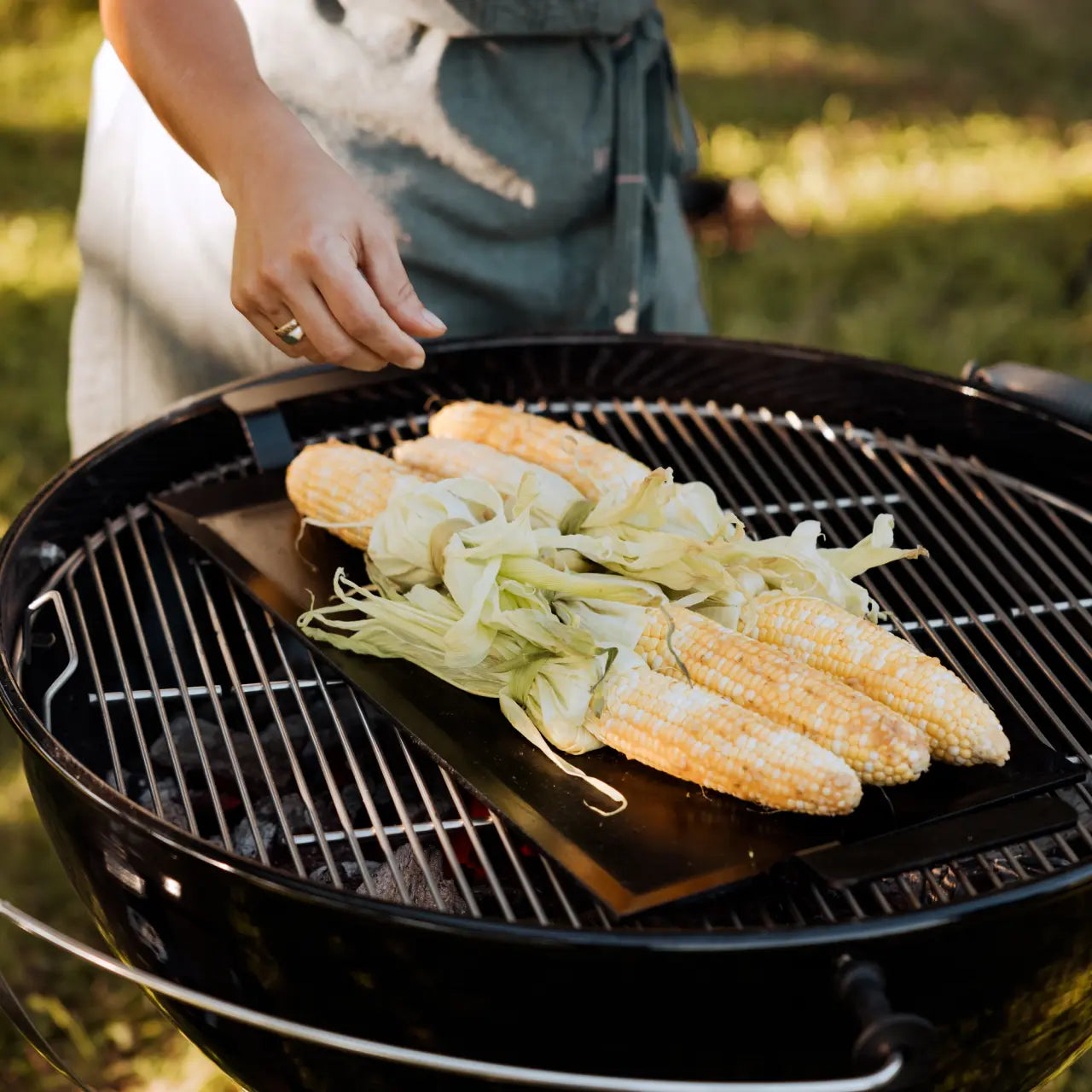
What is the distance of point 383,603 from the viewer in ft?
5.57

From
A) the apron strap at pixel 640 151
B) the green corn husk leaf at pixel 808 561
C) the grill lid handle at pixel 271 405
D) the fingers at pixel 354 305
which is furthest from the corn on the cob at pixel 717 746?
the apron strap at pixel 640 151

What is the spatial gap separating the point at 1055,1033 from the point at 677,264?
1.75m

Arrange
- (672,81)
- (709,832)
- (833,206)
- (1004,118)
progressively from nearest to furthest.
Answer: (709,832) → (672,81) → (833,206) → (1004,118)

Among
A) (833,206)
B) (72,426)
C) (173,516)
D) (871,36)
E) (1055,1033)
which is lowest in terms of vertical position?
(1055,1033)

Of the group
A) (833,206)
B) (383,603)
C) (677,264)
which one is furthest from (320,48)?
(833,206)

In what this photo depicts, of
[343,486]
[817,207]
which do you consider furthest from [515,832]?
[817,207]

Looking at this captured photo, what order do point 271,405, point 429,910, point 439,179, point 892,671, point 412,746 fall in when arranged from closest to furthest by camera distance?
point 429,910, point 892,671, point 412,746, point 271,405, point 439,179

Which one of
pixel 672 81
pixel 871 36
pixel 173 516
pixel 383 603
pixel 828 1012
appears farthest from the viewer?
pixel 871 36

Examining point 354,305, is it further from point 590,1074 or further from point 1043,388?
point 1043,388

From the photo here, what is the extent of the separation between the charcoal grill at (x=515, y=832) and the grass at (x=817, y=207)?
852 mm

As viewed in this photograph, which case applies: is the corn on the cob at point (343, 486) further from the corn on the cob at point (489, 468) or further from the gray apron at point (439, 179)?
the gray apron at point (439, 179)

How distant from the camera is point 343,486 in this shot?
1913mm

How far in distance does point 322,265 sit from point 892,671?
Answer: 0.82 m

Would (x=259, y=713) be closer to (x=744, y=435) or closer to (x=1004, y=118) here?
(x=744, y=435)
